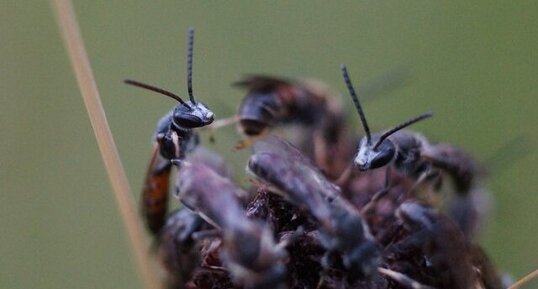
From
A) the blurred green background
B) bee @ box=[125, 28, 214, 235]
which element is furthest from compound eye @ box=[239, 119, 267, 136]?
the blurred green background

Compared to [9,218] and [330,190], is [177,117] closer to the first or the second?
[330,190]

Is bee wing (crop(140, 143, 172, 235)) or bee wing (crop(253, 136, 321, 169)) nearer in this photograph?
bee wing (crop(253, 136, 321, 169))

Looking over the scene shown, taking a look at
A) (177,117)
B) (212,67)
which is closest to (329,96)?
(177,117)

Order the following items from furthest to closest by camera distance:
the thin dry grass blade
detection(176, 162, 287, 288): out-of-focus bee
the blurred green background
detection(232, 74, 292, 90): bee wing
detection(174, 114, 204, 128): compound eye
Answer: the blurred green background
detection(232, 74, 292, 90): bee wing
detection(174, 114, 204, 128): compound eye
the thin dry grass blade
detection(176, 162, 287, 288): out-of-focus bee

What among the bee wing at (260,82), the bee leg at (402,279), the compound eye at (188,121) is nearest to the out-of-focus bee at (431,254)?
the bee leg at (402,279)

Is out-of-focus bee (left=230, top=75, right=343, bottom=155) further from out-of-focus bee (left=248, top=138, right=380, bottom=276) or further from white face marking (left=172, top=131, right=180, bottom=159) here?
out-of-focus bee (left=248, top=138, right=380, bottom=276)

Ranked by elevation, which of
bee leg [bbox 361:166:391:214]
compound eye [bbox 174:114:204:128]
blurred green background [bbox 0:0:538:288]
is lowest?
blurred green background [bbox 0:0:538:288]

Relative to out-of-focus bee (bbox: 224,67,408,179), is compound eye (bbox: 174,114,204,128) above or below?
above

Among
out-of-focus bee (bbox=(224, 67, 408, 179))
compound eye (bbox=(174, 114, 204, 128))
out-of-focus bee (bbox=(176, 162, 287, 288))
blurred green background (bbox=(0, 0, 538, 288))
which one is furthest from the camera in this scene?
blurred green background (bbox=(0, 0, 538, 288))

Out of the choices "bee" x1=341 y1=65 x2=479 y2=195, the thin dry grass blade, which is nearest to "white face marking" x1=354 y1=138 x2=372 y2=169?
"bee" x1=341 y1=65 x2=479 y2=195
